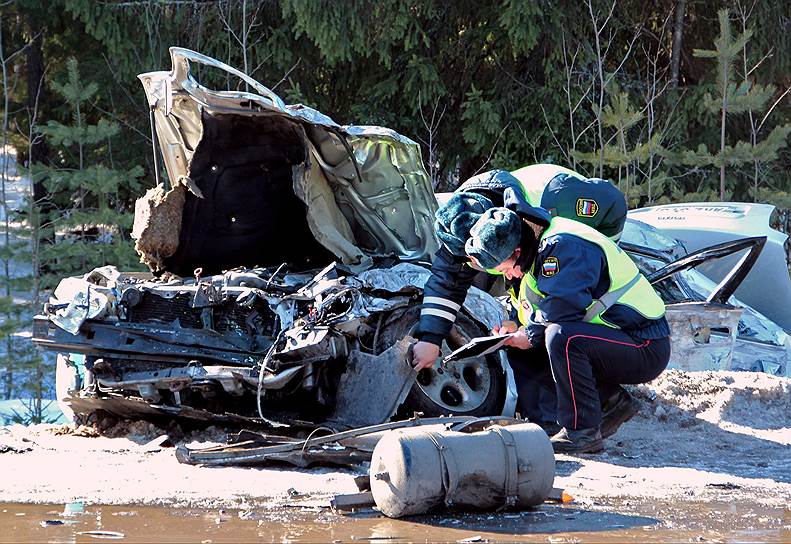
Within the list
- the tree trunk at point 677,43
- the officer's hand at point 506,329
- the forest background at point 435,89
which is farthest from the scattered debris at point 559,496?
the tree trunk at point 677,43

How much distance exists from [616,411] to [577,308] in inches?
36.6

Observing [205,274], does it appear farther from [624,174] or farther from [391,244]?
[624,174]

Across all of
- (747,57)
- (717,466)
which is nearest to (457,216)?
(717,466)

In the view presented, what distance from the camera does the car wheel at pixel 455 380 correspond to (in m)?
6.35

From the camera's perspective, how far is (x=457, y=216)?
595cm

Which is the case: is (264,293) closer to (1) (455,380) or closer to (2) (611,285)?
(1) (455,380)

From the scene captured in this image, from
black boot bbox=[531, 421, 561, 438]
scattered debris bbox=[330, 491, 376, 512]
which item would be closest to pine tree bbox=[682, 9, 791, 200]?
black boot bbox=[531, 421, 561, 438]

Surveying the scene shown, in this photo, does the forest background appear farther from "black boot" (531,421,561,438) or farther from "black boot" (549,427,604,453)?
"black boot" (549,427,604,453)

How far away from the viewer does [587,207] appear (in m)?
6.59

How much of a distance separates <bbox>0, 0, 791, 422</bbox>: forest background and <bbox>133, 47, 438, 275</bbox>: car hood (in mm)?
6629

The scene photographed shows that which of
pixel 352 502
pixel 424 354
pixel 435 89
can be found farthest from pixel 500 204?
pixel 435 89

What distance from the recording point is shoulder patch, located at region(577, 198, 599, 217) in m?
6.57

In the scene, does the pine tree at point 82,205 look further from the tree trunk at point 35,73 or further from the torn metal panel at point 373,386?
the torn metal panel at point 373,386

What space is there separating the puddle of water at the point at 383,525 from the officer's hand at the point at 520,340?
1226mm
